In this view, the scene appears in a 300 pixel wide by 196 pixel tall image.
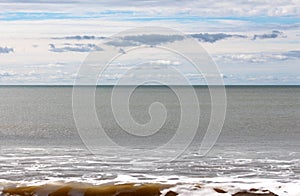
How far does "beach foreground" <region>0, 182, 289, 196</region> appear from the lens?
949 inches

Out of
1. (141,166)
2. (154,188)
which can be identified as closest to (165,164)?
(141,166)

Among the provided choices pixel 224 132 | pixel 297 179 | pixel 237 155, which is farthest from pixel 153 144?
pixel 297 179

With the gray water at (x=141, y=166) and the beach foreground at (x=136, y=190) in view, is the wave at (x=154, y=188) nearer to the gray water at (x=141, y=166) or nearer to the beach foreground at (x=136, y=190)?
the beach foreground at (x=136, y=190)

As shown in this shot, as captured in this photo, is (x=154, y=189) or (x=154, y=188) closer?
(x=154, y=189)

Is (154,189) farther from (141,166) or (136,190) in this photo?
(141,166)

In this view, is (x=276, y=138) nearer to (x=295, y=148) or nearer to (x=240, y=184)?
(x=295, y=148)

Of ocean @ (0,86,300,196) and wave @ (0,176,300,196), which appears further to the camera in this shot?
ocean @ (0,86,300,196)

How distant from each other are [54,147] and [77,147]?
140 centimetres

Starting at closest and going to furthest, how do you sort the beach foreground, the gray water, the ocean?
the beach foreground
the ocean
the gray water

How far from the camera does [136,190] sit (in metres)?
24.5

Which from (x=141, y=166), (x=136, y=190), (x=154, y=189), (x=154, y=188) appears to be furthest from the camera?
(x=141, y=166)

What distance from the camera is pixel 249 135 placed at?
5012 centimetres

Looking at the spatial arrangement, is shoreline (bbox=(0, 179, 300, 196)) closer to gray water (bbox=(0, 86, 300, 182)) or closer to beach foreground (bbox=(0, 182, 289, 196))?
beach foreground (bbox=(0, 182, 289, 196))

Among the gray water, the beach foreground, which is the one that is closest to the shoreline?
the beach foreground
